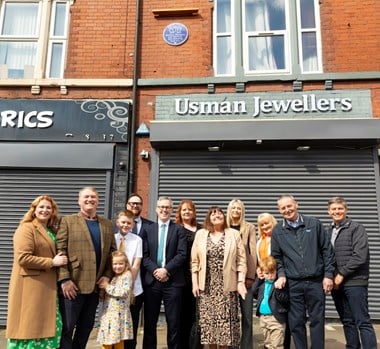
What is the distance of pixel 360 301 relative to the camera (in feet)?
14.1

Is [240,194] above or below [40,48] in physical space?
below

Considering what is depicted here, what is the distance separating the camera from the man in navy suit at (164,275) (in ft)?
14.4

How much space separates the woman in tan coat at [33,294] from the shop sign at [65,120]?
146 inches

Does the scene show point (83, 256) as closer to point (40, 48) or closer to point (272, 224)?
point (272, 224)

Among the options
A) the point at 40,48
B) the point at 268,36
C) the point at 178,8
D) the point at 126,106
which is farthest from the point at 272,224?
the point at 40,48

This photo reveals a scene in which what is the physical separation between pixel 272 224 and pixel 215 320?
1.47m

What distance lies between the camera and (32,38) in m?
8.20

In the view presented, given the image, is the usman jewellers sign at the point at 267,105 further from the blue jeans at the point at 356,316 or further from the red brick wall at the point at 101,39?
the blue jeans at the point at 356,316

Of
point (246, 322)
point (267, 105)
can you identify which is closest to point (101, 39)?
point (267, 105)

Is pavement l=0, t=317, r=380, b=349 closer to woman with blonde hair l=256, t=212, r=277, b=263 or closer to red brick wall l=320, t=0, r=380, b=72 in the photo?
woman with blonde hair l=256, t=212, r=277, b=263

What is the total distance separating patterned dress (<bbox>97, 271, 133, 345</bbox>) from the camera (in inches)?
159

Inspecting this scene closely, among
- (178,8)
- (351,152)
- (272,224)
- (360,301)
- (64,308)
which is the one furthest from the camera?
(178,8)

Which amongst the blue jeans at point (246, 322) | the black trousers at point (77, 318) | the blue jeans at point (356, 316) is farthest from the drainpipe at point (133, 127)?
the blue jeans at point (356, 316)

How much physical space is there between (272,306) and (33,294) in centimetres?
265
